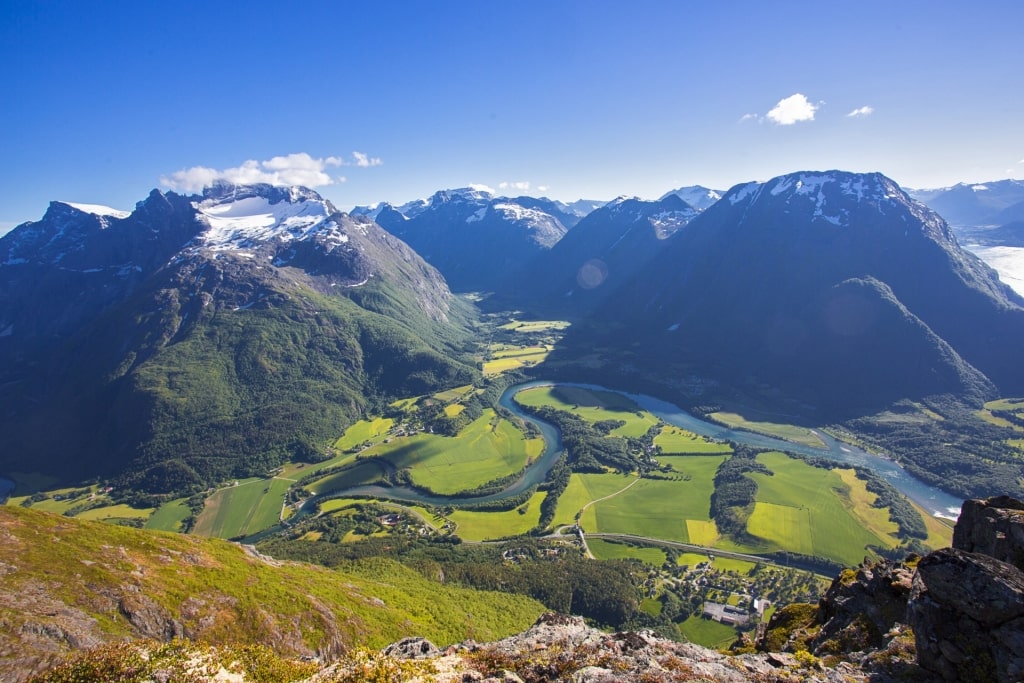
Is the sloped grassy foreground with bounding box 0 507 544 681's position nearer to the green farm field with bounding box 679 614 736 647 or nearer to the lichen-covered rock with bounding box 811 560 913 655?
the green farm field with bounding box 679 614 736 647

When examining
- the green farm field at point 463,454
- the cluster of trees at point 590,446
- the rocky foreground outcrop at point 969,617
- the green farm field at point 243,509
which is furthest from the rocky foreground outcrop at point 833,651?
the cluster of trees at point 590,446

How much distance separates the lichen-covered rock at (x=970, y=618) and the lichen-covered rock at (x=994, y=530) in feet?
13.5

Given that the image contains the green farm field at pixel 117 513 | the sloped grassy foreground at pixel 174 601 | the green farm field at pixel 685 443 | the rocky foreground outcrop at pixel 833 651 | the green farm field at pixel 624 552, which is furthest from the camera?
the green farm field at pixel 685 443

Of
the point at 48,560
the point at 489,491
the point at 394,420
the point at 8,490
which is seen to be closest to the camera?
the point at 48,560

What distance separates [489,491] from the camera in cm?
13225

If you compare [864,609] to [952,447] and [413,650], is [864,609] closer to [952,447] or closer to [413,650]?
[413,650]

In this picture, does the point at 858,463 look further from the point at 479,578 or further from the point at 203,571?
the point at 203,571

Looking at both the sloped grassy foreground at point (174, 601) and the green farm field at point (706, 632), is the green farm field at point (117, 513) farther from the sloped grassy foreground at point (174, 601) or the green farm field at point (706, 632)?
the green farm field at point (706, 632)

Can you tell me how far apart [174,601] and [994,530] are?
216 ft

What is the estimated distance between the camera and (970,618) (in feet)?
57.5

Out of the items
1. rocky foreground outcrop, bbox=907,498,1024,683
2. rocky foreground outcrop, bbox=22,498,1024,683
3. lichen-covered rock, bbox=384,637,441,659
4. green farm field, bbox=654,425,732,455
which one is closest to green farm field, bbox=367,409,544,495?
green farm field, bbox=654,425,732,455

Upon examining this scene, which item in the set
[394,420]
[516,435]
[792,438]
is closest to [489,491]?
[516,435]

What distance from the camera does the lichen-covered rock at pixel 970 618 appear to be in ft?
54.1

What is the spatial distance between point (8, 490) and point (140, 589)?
155m
